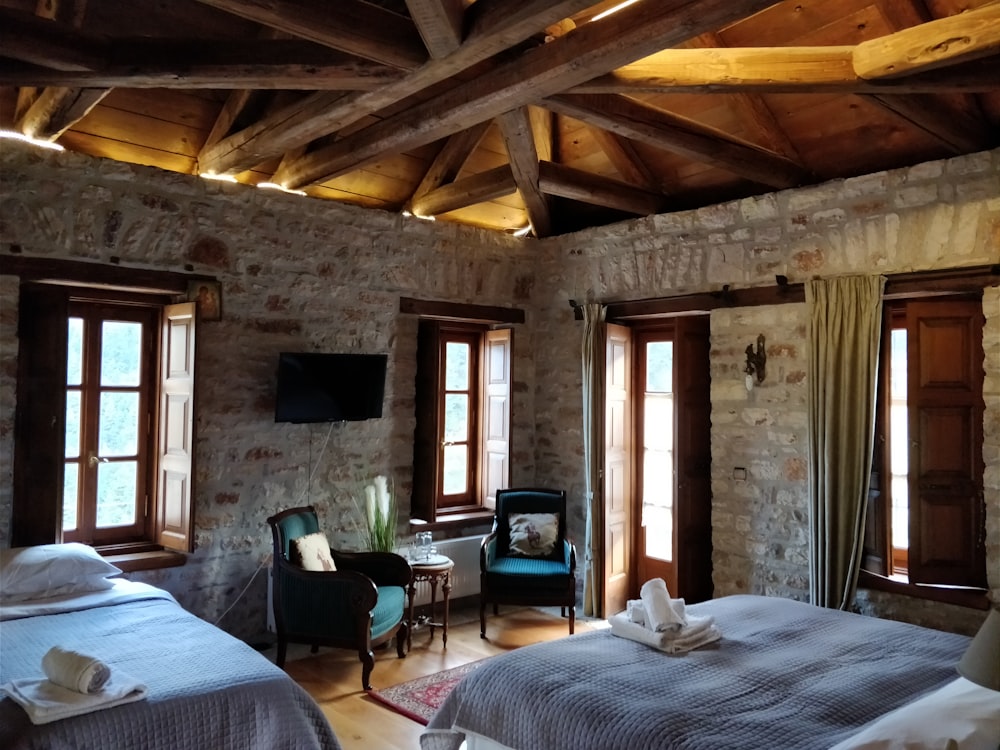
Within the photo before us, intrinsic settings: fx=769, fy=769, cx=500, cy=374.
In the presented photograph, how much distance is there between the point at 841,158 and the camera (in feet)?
15.5

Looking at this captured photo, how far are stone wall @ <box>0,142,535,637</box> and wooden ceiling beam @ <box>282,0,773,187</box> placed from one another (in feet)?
2.33

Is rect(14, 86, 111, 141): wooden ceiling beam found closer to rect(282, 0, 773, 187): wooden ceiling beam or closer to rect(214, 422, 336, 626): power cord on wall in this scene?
rect(282, 0, 773, 187): wooden ceiling beam

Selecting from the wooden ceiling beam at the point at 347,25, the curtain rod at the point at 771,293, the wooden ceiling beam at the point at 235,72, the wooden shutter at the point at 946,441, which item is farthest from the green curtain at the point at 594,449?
the wooden ceiling beam at the point at 347,25

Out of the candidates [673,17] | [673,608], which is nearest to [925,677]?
[673,608]

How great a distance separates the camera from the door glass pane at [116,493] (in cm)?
462

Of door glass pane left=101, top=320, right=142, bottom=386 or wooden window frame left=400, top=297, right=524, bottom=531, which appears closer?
door glass pane left=101, top=320, right=142, bottom=386

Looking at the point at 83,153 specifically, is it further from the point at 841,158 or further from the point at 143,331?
the point at 841,158

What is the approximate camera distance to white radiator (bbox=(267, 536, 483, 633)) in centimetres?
569

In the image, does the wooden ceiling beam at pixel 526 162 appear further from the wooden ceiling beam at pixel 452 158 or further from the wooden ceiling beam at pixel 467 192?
the wooden ceiling beam at pixel 452 158

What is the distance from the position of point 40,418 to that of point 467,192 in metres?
3.03

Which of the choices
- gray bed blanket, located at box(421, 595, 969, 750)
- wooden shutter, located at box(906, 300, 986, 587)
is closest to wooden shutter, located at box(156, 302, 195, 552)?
gray bed blanket, located at box(421, 595, 969, 750)

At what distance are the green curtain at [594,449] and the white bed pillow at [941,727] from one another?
3617 millimetres

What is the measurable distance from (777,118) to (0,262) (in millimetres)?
4513

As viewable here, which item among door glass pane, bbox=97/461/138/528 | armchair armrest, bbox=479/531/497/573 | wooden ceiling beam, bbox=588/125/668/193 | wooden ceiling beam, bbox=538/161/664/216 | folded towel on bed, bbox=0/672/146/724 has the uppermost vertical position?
wooden ceiling beam, bbox=588/125/668/193
